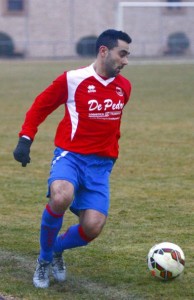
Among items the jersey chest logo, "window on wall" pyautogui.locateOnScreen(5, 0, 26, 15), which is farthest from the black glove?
"window on wall" pyautogui.locateOnScreen(5, 0, 26, 15)

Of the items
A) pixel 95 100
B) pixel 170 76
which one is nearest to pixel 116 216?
pixel 95 100

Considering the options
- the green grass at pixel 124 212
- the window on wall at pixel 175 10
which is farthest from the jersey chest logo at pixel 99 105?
the window on wall at pixel 175 10

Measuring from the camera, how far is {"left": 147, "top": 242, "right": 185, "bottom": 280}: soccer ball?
257 inches

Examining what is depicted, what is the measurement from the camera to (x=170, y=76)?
33156mm

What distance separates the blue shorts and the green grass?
0.60 meters

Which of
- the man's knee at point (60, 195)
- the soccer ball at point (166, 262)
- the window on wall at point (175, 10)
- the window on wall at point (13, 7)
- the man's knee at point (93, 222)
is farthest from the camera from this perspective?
the window on wall at point (13, 7)

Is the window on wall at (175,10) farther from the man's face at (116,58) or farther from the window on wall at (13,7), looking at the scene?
the man's face at (116,58)

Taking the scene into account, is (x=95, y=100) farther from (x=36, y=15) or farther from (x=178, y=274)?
(x=36, y=15)

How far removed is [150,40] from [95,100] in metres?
38.1

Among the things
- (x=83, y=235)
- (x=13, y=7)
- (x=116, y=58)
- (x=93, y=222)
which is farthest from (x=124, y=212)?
(x=13, y=7)

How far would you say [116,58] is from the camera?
6.40 m

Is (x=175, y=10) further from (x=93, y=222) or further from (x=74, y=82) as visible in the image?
(x=93, y=222)

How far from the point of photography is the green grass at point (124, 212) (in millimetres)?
6426

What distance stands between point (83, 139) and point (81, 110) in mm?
213
